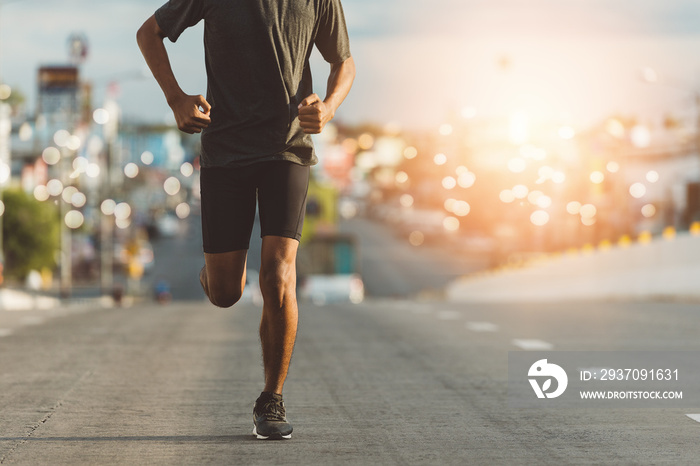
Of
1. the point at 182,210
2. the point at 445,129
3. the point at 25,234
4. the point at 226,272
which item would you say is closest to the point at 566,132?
the point at 445,129

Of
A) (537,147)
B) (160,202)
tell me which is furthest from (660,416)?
(160,202)

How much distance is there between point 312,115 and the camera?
6.07 metres

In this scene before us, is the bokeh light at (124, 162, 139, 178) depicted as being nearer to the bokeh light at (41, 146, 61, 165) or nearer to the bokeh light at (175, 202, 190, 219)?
the bokeh light at (175, 202, 190, 219)

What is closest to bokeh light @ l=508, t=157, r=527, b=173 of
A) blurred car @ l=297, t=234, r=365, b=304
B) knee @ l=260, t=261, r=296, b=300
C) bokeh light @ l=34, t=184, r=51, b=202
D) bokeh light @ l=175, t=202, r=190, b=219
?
blurred car @ l=297, t=234, r=365, b=304

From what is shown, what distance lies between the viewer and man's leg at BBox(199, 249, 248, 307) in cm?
639

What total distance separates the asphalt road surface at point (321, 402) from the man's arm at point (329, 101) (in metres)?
1.39

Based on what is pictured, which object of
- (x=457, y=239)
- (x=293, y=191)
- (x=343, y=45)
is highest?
(x=343, y=45)

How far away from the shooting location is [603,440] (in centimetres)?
607

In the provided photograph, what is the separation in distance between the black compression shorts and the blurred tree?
6400cm

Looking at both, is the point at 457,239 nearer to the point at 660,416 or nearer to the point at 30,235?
the point at 30,235

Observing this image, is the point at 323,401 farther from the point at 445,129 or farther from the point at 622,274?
the point at 445,129

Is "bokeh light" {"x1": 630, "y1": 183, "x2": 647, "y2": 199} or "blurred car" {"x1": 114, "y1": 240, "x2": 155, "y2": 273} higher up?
"bokeh light" {"x1": 630, "y1": 183, "x2": 647, "y2": 199}

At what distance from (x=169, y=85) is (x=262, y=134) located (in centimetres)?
51

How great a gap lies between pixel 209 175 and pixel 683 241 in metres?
19.6
